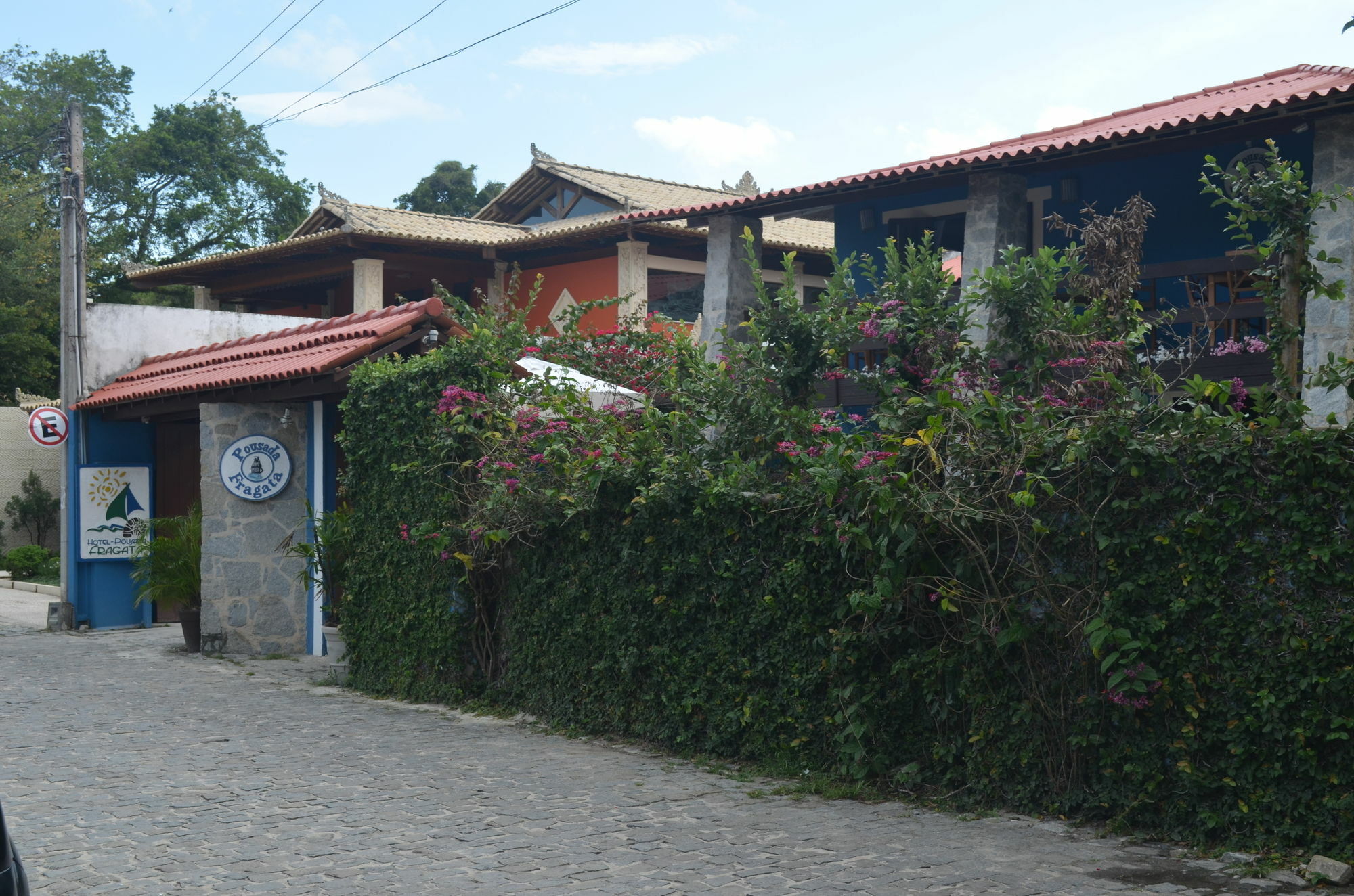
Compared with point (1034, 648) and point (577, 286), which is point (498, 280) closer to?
point (577, 286)

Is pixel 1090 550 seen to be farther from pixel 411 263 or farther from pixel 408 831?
pixel 411 263

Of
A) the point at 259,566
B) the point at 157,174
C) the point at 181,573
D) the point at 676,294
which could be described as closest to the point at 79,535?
the point at 181,573

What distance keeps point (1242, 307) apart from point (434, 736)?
8481 mm

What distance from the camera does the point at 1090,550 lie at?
6.03 metres

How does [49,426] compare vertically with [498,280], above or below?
below

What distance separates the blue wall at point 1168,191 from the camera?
43.4ft

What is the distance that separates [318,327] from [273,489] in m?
2.38

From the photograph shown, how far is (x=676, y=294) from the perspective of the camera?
76.9 feet

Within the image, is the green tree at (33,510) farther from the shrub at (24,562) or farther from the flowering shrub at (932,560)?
the flowering shrub at (932,560)

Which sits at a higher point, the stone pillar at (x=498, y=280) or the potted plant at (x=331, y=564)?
the stone pillar at (x=498, y=280)

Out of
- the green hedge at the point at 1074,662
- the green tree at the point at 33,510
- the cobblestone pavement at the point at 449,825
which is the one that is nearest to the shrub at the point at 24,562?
the green tree at the point at 33,510

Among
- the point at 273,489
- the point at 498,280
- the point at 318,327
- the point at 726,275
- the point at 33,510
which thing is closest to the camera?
the point at 273,489

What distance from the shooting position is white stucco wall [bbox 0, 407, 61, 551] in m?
25.8

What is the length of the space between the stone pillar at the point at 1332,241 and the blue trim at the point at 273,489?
989 cm
